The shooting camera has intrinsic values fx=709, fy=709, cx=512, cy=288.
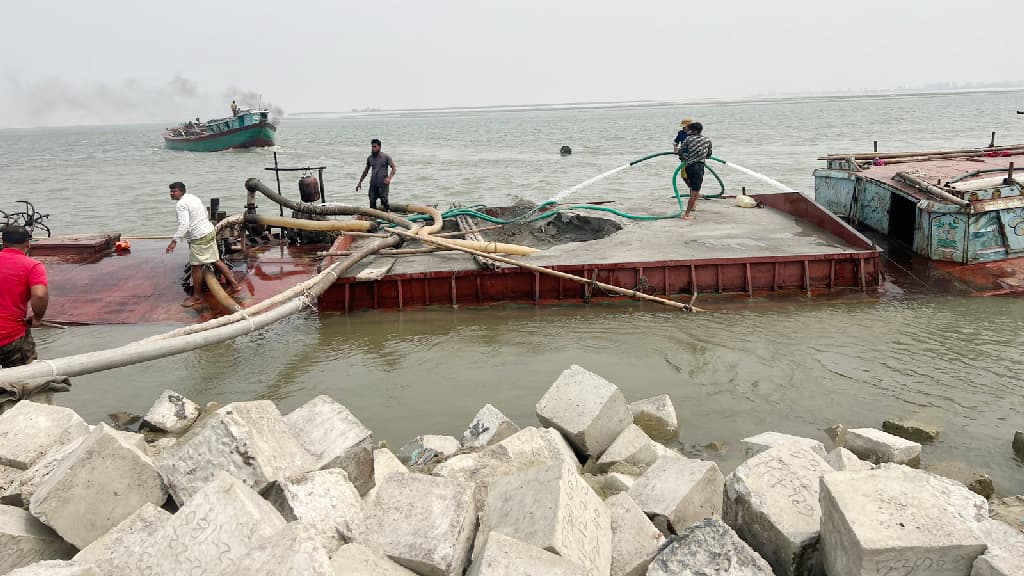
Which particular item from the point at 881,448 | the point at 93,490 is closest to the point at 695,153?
the point at 881,448

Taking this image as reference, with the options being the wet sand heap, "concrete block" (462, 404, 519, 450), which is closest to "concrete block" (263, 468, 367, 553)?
the wet sand heap

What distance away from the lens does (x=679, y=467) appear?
481 centimetres

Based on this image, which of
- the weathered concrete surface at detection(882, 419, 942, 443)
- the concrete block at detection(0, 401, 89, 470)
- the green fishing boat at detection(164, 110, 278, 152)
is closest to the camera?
the concrete block at detection(0, 401, 89, 470)

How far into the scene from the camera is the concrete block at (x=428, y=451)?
230 inches

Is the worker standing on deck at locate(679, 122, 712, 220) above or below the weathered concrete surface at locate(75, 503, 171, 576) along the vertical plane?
above

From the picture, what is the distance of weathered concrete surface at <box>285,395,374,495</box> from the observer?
4547 millimetres

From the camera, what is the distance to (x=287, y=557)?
2980 millimetres

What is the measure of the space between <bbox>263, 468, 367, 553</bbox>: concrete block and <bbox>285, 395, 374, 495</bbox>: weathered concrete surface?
376 millimetres

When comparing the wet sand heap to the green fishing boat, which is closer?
the wet sand heap

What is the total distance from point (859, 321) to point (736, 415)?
4.05m

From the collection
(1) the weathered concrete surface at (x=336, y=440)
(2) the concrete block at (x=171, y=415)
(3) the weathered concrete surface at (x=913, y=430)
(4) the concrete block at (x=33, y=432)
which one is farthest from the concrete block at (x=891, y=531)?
(2) the concrete block at (x=171, y=415)

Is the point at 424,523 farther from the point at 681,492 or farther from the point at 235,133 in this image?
the point at 235,133

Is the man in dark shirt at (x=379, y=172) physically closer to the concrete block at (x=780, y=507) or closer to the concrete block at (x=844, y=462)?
the concrete block at (x=844, y=462)

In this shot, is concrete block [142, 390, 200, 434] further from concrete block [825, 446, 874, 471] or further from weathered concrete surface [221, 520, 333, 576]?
concrete block [825, 446, 874, 471]
